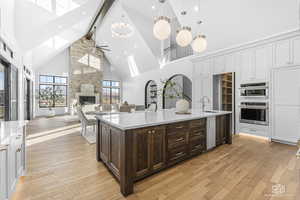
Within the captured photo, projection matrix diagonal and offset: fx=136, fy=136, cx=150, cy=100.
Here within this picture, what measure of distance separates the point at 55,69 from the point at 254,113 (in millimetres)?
11299

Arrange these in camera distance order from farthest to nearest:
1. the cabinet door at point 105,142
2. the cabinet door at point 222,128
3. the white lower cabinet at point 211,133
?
the cabinet door at point 222,128
the white lower cabinet at point 211,133
the cabinet door at point 105,142

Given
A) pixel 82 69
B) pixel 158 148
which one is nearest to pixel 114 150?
pixel 158 148

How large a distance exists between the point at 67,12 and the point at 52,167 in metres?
4.69

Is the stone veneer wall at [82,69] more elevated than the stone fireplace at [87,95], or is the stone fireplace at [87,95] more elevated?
the stone veneer wall at [82,69]

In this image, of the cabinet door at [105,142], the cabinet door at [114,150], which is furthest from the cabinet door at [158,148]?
the cabinet door at [105,142]

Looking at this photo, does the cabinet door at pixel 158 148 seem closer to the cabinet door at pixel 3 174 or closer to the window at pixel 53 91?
the cabinet door at pixel 3 174

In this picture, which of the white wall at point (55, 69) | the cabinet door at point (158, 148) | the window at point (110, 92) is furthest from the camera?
the window at point (110, 92)

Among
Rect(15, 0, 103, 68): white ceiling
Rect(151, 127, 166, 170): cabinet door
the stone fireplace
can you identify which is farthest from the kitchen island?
the stone fireplace

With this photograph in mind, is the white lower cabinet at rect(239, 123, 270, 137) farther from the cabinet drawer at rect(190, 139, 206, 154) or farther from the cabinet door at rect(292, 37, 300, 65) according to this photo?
the cabinet drawer at rect(190, 139, 206, 154)

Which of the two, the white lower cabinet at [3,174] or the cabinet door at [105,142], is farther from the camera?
the cabinet door at [105,142]

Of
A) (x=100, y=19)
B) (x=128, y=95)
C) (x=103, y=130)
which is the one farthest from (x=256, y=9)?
(x=128, y=95)

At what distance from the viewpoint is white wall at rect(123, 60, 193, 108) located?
635 centimetres

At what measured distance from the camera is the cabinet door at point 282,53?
3358 mm

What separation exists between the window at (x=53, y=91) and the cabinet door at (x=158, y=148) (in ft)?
32.3
